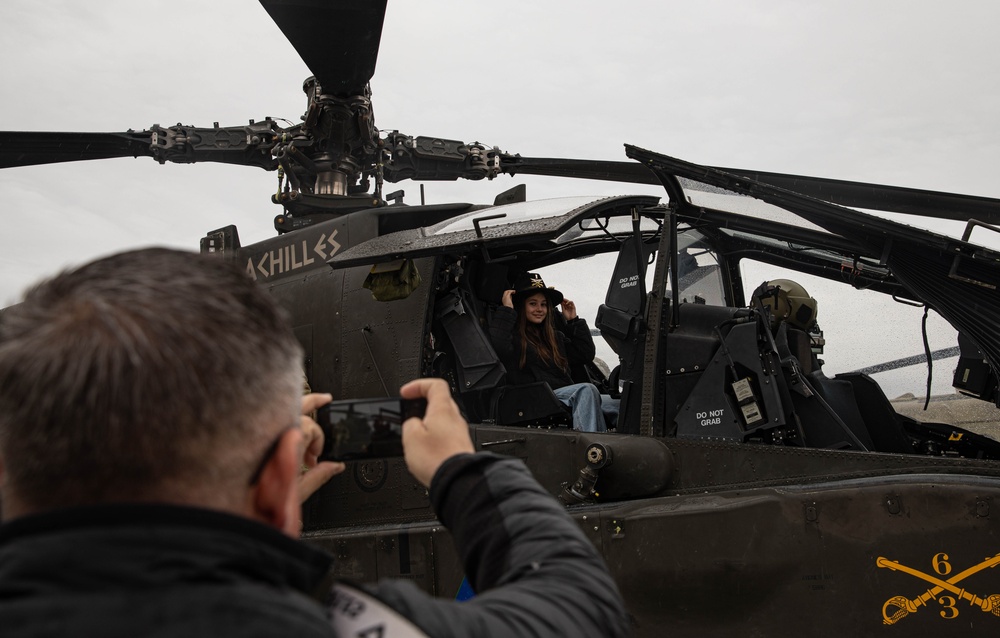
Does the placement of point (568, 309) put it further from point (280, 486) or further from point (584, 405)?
point (280, 486)

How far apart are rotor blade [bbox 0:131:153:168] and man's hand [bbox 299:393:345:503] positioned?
19.7ft

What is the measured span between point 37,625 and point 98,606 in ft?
0.15

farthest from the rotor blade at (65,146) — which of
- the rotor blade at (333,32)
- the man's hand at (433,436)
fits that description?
the man's hand at (433,436)

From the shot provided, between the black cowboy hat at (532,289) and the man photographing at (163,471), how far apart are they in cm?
476

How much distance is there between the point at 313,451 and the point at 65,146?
20.2ft

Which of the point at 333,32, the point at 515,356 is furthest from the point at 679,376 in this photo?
the point at 333,32

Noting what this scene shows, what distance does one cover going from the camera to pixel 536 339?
5664 mm

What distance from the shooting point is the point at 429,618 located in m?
0.93

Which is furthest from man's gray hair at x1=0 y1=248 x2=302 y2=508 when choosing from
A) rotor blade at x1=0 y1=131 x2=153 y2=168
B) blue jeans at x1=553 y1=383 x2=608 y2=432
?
rotor blade at x1=0 y1=131 x2=153 y2=168

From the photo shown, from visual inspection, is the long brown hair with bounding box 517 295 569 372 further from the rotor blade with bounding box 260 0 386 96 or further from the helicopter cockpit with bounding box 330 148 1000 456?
the rotor blade with bounding box 260 0 386 96

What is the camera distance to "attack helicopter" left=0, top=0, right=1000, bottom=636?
347cm

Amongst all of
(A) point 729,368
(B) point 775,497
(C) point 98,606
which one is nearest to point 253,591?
(C) point 98,606

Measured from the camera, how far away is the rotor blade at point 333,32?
409 cm

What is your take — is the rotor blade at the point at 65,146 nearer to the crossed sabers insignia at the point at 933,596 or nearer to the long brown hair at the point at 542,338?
the long brown hair at the point at 542,338
